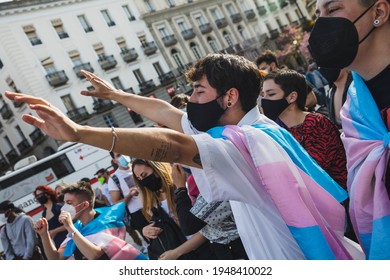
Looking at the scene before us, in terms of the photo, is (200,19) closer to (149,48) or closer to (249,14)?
(249,14)

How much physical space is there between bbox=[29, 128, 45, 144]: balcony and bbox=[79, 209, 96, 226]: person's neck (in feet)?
77.0

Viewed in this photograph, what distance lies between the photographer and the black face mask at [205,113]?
1.70 metres

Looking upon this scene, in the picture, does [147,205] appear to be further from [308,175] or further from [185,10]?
[185,10]

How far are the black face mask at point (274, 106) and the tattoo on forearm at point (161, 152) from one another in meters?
1.63

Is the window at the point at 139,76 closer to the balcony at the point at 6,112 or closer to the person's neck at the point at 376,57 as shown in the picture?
the balcony at the point at 6,112

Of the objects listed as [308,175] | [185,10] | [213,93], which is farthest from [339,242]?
[185,10]

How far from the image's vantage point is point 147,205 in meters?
2.95

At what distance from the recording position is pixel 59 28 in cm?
2633

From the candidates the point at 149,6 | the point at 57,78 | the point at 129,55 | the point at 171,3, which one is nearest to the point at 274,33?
the point at 171,3

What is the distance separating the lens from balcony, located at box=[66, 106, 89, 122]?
25375 millimetres

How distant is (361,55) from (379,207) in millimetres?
653

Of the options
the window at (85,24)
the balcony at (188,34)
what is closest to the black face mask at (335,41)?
the window at (85,24)

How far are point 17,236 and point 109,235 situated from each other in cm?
277
